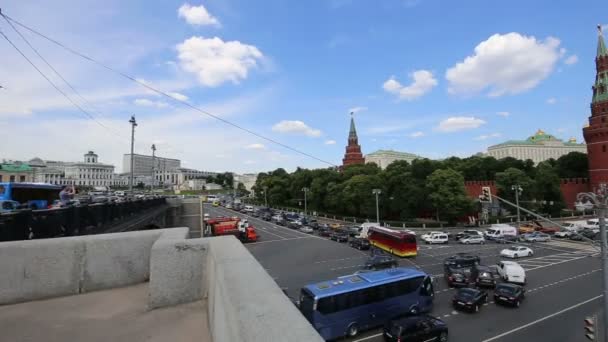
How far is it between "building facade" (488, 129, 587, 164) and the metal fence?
15597cm

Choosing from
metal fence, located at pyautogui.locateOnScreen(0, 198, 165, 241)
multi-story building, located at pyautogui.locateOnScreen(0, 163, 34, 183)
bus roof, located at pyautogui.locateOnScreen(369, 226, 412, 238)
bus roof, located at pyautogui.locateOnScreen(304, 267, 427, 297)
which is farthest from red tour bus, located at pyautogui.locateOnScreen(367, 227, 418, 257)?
multi-story building, located at pyautogui.locateOnScreen(0, 163, 34, 183)

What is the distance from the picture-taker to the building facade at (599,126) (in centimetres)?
5331

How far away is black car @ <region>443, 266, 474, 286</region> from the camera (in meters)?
19.2

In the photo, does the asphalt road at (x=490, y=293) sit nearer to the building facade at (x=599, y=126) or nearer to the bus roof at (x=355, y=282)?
the bus roof at (x=355, y=282)

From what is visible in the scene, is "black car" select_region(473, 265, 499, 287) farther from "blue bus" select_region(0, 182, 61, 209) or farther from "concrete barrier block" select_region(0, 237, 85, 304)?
"blue bus" select_region(0, 182, 61, 209)

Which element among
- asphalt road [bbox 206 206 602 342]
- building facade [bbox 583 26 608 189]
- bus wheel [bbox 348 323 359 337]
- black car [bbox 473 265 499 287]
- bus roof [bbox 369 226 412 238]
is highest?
building facade [bbox 583 26 608 189]

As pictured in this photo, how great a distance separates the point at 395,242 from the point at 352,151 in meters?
76.7

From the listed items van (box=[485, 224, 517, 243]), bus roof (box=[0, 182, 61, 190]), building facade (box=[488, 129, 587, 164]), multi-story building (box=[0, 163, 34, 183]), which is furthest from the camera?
building facade (box=[488, 129, 587, 164])

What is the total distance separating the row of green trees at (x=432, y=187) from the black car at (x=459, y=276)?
28.3 meters

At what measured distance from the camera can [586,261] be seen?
90.2 ft

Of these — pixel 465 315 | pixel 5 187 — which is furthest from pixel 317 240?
pixel 5 187

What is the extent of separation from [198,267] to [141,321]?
2.32ft

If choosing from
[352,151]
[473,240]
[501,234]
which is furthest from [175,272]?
[352,151]

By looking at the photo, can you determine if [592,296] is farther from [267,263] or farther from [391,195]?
[391,195]
